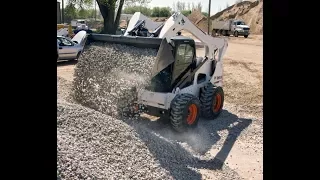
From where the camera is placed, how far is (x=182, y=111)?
7789mm

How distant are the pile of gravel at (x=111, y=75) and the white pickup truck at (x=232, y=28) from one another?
29.6m

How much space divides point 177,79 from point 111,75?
1441mm

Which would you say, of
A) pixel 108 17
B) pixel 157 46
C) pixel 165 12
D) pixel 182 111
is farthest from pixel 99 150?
pixel 165 12

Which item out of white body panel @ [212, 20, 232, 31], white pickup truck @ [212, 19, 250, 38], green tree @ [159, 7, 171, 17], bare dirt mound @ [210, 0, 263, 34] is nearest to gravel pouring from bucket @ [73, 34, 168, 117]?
white pickup truck @ [212, 19, 250, 38]

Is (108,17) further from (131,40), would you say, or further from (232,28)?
(131,40)

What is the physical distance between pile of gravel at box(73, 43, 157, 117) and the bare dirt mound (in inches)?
1359

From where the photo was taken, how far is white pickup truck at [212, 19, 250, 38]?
36581 millimetres

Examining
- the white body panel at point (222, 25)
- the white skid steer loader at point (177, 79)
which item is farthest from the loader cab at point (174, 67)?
the white body panel at point (222, 25)

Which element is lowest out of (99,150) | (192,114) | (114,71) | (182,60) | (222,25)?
(99,150)

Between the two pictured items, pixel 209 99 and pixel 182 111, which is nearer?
pixel 182 111

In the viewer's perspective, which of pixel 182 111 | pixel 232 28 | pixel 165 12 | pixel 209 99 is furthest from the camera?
pixel 165 12
